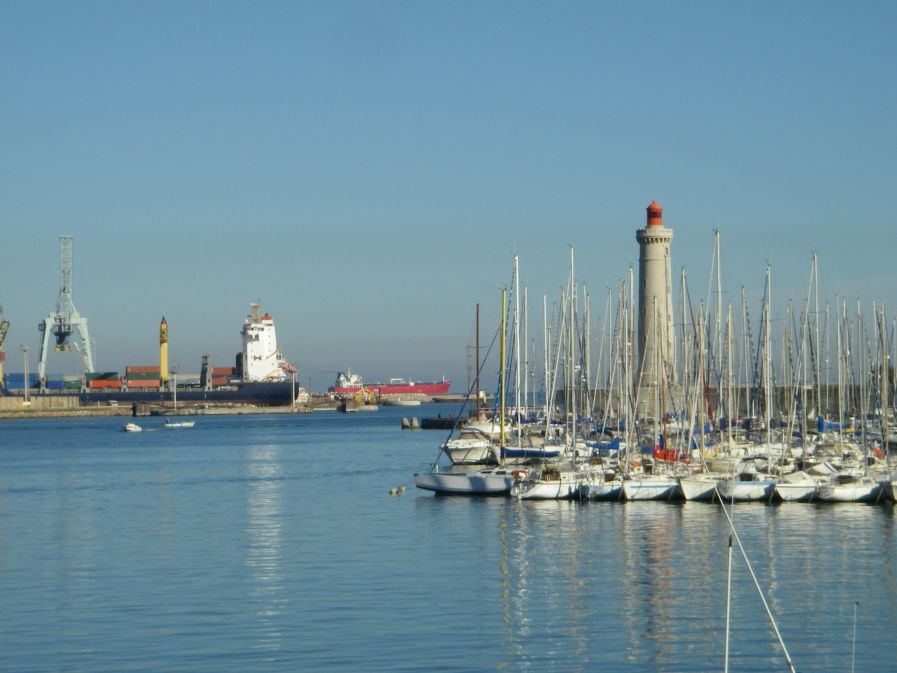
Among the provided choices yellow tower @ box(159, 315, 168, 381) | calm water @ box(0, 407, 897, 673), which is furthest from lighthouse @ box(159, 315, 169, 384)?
calm water @ box(0, 407, 897, 673)

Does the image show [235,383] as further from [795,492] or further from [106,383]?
[795,492]

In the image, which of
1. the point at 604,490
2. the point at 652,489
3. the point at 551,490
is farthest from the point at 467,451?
the point at 652,489

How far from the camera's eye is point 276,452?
74.4 metres

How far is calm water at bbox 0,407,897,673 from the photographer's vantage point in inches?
756

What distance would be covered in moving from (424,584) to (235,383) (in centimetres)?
14515

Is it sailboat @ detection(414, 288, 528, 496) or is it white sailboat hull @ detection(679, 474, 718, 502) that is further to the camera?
sailboat @ detection(414, 288, 528, 496)

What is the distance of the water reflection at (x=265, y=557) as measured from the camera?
21016 millimetres

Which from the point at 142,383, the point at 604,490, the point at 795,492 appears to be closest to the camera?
the point at 795,492

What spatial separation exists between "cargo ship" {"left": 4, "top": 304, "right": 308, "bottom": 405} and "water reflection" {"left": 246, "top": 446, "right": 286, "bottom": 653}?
109624 mm

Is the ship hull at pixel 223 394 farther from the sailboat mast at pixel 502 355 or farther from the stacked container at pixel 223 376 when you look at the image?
the sailboat mast at pixel 502 355

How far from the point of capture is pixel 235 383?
6614 inches

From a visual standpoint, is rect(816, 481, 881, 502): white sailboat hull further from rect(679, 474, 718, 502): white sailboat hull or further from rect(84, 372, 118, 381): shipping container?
rect(84, 372, 118, 381): shipping container

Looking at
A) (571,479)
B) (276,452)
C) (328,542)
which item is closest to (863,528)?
(571,479)

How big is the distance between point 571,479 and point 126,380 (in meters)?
144
